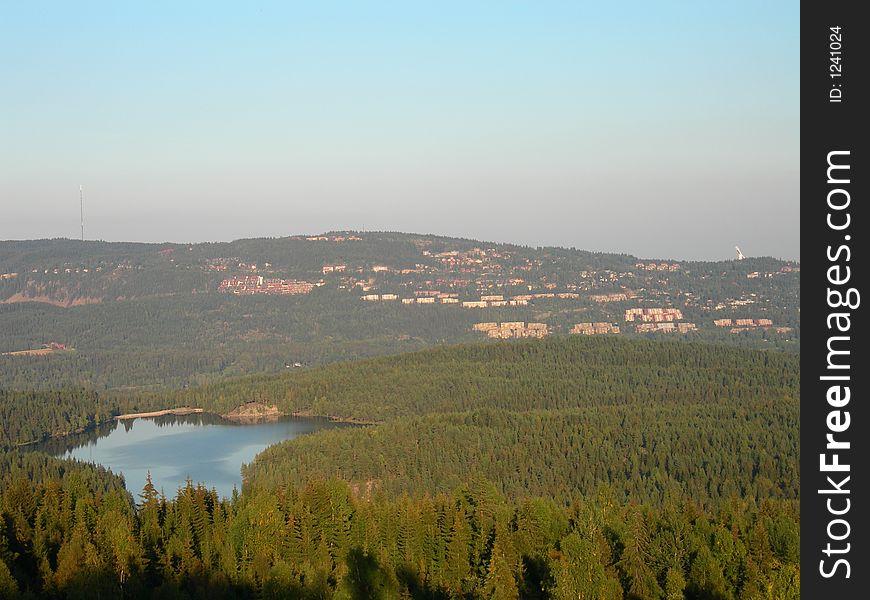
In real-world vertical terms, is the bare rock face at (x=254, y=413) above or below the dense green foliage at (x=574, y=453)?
below

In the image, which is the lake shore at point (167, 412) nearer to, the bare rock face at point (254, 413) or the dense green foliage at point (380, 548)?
the bare rock face at point (254, 413)

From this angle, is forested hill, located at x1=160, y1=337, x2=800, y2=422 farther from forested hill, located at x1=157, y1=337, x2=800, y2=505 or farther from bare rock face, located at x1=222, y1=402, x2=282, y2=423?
bare rock face, located at x1=222, y1=402, x2=282, y2=423

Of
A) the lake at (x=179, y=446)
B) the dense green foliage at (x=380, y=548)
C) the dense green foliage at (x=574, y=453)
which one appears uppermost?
the dense green foliage at (x=380, y=548)

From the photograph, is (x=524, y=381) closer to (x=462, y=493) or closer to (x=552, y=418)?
(x=552, y=418)

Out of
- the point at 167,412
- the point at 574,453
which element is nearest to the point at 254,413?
the point at 167,412

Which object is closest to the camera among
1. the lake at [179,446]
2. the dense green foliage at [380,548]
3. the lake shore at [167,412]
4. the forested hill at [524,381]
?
the dense green foliage at [380,548]

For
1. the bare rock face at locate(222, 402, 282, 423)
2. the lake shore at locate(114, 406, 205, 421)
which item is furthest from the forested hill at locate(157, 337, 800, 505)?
the lake shore at locate(114, 406, 205, 421)

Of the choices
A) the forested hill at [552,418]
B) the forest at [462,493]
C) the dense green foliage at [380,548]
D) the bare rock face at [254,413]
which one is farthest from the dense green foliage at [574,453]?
the bare rock face at [254,413]
